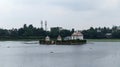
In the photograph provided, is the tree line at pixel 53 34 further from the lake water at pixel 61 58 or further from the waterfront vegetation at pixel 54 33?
the lake water at pixel 61 58

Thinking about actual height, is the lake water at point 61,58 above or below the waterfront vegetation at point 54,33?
below

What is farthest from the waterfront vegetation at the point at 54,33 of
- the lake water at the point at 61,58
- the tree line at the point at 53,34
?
the lake water at the point at 61,58

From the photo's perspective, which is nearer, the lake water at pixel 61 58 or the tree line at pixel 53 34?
the lake water at pixel 61 58

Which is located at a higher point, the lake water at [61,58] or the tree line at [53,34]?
the tree line at [53,34]

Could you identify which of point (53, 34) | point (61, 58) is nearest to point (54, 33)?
point (53, 34)

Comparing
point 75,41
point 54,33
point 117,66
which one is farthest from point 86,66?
point 54,33

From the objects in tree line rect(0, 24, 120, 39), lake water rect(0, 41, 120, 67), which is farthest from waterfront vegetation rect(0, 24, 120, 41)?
lake water rect(0, 41, 120, 67)

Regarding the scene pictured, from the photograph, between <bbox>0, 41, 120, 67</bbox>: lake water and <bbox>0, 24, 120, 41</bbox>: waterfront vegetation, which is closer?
<bbox>0, 41, 120, 67</bbox>: lake water

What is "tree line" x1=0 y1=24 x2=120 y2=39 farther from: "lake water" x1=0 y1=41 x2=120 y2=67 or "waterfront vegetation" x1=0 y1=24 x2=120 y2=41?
"lake water" x1=0 y1=41 x2=120 y2=67

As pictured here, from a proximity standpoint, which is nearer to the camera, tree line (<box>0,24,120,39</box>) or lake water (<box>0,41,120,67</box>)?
lake water (<box>0,41,120,67</box>)

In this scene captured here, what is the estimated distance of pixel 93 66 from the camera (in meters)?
47.4

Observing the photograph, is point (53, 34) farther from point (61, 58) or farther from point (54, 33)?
point (61, 58)

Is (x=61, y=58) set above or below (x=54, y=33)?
below

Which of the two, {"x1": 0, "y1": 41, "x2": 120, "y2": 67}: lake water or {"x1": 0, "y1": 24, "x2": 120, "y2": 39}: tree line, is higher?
{"x1": 0, "y1": 24, "x2": 120, "y2": 39}: tree line
